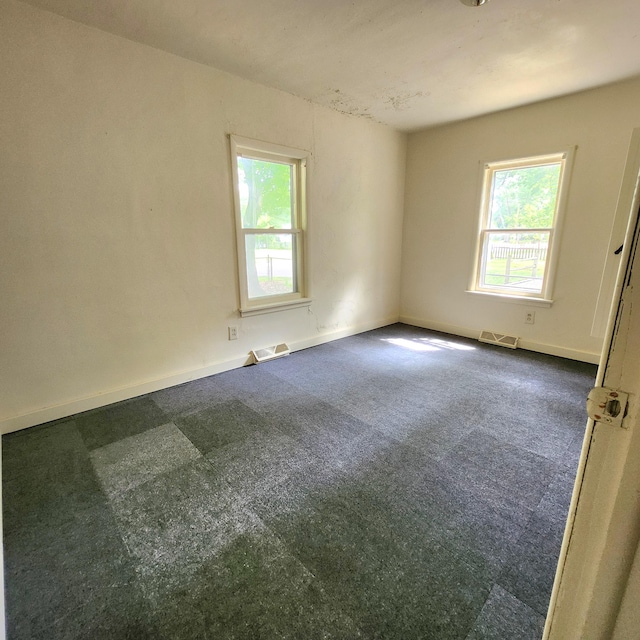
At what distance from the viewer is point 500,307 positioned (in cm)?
388

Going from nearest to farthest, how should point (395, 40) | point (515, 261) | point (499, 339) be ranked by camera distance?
point (395, 40), point (515, 261), point (499, 339)

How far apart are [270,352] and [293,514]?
204 cm

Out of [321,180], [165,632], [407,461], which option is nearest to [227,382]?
[407,461]

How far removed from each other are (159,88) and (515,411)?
3.46 m

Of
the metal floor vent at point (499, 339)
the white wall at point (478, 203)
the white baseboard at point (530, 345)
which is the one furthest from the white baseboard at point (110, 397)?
the metal floor vent at point (499, 339)

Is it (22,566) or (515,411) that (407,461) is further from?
(22,566)

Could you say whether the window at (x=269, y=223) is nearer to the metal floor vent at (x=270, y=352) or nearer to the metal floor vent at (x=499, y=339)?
the metal floor vent at (x=270, y=352)

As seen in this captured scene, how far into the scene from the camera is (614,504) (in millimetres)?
486

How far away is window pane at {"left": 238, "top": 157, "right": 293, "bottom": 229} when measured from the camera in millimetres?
3045

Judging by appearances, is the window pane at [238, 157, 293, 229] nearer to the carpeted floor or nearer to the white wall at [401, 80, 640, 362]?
the carpeted floor

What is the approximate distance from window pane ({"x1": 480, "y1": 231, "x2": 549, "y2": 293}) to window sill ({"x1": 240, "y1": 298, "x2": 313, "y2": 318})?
2172 mm

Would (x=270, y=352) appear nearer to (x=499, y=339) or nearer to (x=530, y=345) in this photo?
(x=499, y=339)

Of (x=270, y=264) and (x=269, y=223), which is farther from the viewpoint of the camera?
(x=270, y=264)

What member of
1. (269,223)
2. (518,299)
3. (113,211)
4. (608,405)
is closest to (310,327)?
(269,223)
